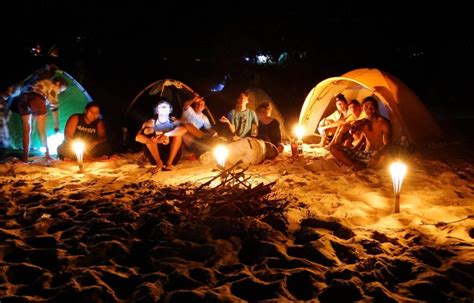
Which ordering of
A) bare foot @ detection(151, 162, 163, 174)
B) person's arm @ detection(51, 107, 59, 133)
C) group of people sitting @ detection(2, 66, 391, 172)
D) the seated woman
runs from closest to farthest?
bare foot @ detection(151, 162, 163, 174)
group of people sitting @ detection(2, 66, 391, 172)
the seated woman
person's arm @ detection(51, 107, 59, 133)

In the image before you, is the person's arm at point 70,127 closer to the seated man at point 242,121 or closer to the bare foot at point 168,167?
the bare foot at point 168,167

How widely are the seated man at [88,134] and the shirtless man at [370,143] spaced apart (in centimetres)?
404

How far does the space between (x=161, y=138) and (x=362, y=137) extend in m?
3.41

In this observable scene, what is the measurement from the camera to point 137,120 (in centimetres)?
797

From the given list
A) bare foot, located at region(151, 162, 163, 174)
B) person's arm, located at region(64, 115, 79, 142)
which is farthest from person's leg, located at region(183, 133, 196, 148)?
person's arm, located at region(64, 115, 79, 142)

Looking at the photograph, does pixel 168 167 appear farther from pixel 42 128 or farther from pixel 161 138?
pixel 42 128

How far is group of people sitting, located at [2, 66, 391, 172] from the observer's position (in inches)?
244

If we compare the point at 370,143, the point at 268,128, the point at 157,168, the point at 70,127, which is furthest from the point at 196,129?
the point at 370,143

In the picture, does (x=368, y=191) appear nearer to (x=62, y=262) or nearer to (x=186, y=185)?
A: (x=186, y=185)

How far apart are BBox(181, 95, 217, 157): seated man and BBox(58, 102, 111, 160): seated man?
4.88ft

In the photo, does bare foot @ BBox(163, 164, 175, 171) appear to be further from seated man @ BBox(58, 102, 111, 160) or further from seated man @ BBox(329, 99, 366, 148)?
seated man @ BBox(329, 99, 366, 148)

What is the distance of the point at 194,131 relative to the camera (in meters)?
6.83

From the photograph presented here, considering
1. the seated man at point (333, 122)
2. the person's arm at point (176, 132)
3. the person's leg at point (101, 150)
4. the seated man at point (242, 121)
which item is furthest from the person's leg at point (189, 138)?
the seated man at point (333, 122)

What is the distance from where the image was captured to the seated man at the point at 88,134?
21.6ft
